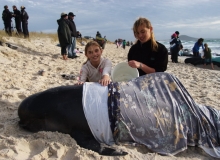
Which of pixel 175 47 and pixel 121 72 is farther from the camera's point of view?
pixel 175 47

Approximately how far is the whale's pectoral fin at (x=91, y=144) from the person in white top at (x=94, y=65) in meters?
0.86

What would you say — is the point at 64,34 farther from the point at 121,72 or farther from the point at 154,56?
the point at 154,56

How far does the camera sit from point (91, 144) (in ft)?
7.23

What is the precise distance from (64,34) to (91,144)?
6.49m

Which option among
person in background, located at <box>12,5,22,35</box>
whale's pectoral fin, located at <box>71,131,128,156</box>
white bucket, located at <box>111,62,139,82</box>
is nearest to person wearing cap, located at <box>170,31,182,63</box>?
person in background, located at <box>12,5,22,35</box>

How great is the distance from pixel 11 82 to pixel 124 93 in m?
2.69

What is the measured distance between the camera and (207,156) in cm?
233

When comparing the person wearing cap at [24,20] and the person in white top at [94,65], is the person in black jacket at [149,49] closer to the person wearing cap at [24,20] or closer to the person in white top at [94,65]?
the person in white top at [94,65]

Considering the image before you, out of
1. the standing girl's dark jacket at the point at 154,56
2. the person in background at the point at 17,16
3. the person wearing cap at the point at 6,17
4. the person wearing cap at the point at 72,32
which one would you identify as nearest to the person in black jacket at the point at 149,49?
the standing girl's dark jacket at the point at 154,56

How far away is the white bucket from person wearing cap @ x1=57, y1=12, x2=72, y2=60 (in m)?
5.28

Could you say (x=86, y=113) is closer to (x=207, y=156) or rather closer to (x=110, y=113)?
(x=110, y=113)

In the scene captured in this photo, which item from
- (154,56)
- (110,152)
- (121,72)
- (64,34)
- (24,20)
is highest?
Result: (24,20)

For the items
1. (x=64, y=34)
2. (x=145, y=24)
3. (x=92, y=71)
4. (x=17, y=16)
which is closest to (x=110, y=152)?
(x=92, y=71)

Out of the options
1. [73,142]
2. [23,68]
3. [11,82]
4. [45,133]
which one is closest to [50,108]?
[45,133]
